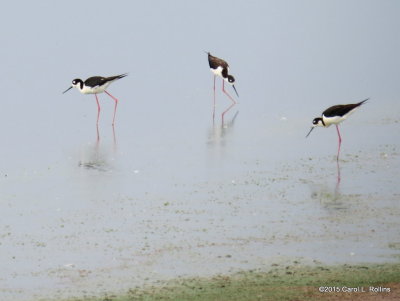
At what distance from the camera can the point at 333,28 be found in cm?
2562

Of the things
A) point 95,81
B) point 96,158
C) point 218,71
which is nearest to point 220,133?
point 96,158

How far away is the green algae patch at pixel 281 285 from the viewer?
729cm

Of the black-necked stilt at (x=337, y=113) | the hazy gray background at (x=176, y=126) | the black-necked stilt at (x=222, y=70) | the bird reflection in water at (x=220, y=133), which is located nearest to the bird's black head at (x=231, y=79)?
the black-necked stilt at (x=222, y=70)

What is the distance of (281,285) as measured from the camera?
7.56 metres

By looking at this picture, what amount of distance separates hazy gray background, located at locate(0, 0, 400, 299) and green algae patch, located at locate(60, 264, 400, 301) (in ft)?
1.10

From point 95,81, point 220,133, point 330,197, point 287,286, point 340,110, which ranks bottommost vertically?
point 287,286

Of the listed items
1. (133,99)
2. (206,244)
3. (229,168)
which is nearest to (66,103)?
(133,99)

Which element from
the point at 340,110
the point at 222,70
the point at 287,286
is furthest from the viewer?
the point at 222,70

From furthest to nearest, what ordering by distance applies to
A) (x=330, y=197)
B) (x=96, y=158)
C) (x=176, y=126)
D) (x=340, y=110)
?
(x=176, y=126)
(x=340, y=110)
(x=96, y=158)
(x=330, y=197)

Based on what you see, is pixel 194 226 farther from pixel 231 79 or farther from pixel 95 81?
pixel 231 79

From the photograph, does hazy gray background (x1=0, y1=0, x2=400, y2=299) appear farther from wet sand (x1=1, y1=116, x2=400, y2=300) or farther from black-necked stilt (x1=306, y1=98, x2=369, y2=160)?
black-necked stilt (x1=306, y1=98, x2=369, y2=160)

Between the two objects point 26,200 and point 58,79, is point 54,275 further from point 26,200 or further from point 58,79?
point 58,79

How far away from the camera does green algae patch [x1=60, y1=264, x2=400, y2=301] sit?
7.29 meters

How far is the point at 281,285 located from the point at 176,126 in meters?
7.88
